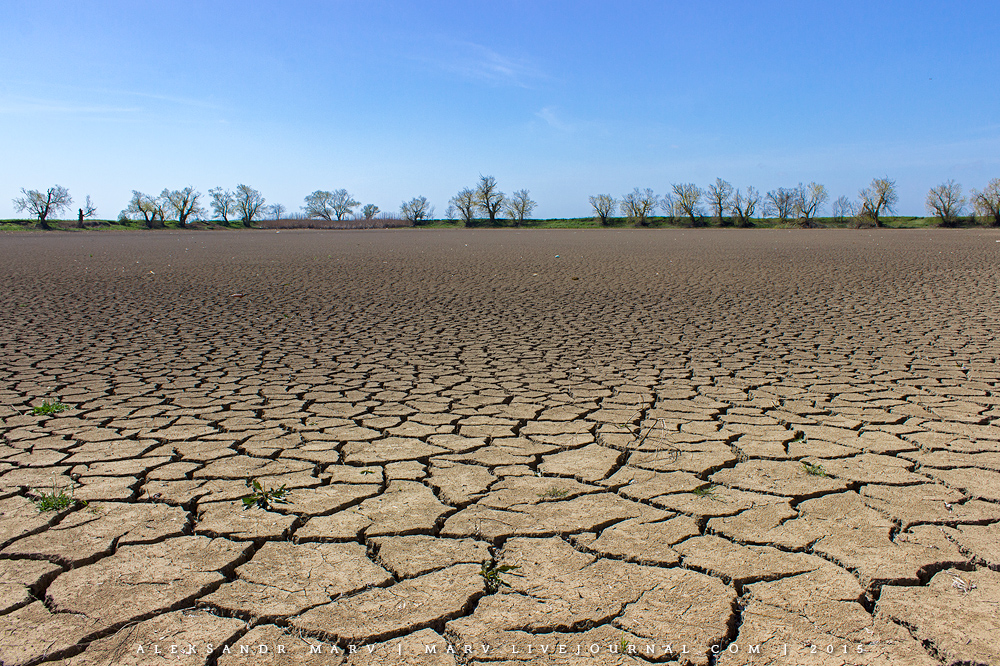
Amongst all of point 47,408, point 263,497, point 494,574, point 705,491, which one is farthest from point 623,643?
point 47,408

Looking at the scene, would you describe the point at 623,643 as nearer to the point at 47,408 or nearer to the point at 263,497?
the point at 263,497

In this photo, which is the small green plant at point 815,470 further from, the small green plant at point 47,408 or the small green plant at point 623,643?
the small green plant at point 47,408

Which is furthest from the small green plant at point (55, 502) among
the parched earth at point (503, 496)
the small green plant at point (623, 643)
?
the small green plant at point (623, 643)

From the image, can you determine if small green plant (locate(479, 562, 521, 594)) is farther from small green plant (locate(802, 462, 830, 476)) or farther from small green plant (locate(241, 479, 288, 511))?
small green plant (locate(802, 462, 830, 476))

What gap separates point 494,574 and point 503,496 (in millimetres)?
627

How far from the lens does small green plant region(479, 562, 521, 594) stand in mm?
2025

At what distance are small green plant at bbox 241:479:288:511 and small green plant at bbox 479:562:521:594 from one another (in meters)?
0.95

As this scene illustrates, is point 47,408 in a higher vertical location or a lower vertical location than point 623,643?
higher

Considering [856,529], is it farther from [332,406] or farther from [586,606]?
[332,406]

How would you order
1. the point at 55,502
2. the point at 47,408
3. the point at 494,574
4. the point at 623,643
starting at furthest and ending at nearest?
the point at 47,408 → the point at 55,502 → the point at 494,574 → the point at 623,643

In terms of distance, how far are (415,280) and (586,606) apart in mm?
9774

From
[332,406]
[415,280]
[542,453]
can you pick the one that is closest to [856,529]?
[542,453]

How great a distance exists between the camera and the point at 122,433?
3.52 metres

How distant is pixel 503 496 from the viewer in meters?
2.71
